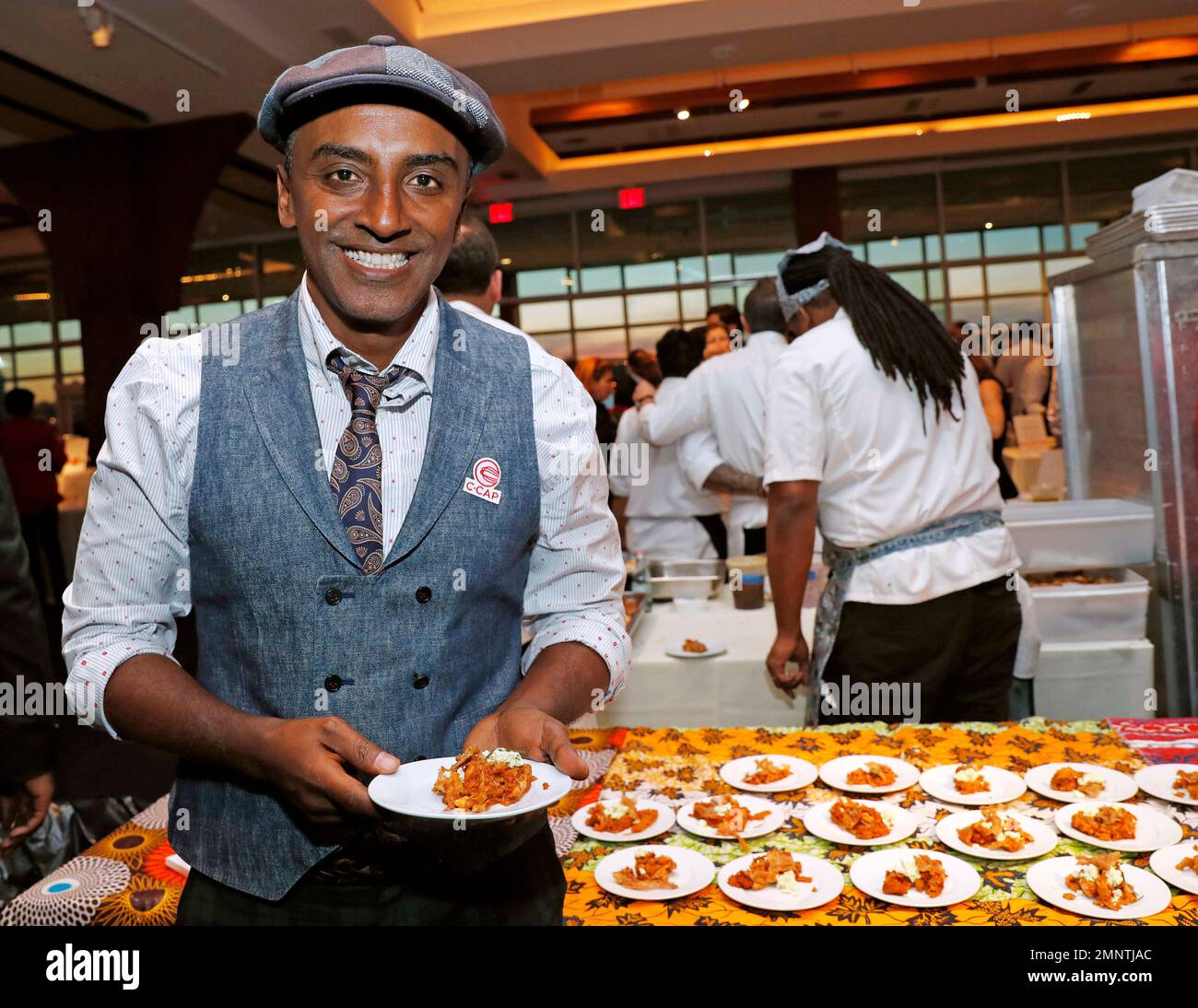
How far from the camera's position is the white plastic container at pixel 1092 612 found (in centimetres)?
267

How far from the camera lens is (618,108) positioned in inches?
298

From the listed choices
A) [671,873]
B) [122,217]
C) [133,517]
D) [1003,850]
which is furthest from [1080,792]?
[122,217]

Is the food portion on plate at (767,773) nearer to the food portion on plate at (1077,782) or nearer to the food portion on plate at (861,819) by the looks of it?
the food portion on plate at (861,819)

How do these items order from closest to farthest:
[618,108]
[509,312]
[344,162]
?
[344,162] < [618,108] < [509,312]

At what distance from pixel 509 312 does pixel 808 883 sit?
33.9 feet

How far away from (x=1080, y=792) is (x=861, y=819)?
0.36m

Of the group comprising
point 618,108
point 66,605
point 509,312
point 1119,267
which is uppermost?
point 618,108

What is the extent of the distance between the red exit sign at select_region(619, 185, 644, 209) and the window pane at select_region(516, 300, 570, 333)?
4.94 ft

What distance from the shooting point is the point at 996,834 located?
4.80 feet

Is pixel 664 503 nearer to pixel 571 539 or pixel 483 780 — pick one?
pixel 571 539

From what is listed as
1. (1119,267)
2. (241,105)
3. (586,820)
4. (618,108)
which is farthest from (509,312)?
(586,820)

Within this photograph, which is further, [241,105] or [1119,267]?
[241,105]

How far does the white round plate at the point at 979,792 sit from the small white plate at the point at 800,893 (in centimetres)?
31
